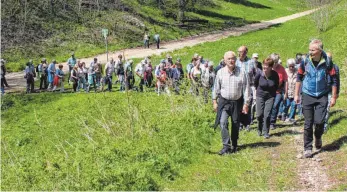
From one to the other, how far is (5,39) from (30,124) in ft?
49.4

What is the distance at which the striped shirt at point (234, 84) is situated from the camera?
8.70 meters

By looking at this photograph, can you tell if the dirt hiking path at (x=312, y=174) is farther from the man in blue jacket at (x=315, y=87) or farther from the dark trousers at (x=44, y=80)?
the dark trousers at (x=44, y=80)

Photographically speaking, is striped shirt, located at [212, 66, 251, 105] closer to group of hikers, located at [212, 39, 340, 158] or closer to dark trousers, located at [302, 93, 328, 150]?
group of hikers, located at [212, 39, 340, 158]

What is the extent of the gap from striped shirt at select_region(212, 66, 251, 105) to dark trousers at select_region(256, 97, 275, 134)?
5.09 ft

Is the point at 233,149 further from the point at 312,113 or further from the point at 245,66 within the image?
the point at 245,66

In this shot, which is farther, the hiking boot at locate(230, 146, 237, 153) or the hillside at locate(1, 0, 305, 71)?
the hillside at locate(1, 0, 305, 71)

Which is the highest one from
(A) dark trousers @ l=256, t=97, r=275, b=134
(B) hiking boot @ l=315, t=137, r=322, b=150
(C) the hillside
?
(C) the hillside

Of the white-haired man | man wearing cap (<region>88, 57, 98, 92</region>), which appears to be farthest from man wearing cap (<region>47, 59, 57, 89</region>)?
the white-haired man

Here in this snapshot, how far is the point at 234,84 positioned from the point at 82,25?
30455 mm

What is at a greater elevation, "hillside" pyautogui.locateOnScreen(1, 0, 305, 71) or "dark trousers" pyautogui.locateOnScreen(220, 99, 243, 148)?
"hillside" pyautogui.locateOnScreen(1, 0, 305, 71)

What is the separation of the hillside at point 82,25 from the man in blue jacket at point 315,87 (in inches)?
960

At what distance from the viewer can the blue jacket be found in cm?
806

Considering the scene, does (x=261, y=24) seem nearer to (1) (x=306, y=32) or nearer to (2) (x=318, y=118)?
(1) (x=306, y=32)

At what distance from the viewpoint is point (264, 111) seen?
33.7 ft
